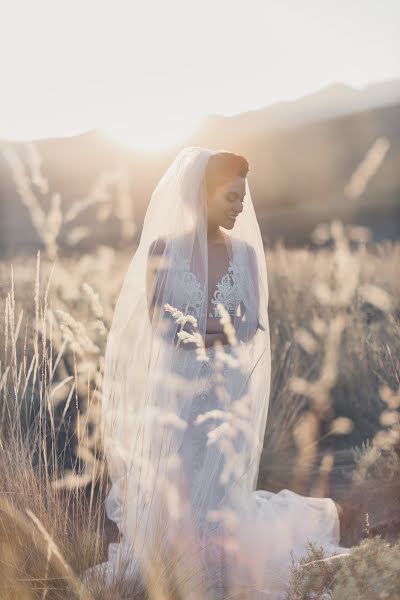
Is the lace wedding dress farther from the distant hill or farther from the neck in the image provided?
the distant hill

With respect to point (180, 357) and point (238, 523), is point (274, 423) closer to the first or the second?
point (238, 523)

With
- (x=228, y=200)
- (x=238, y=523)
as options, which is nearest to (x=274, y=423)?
(x=238, y=523)

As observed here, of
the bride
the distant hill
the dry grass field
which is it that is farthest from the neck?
the distant hill

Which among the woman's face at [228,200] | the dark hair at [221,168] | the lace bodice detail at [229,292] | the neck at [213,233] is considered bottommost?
the lace bodice detail at [229,292]

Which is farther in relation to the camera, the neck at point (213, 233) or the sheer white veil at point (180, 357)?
the neck at point (213, 233)

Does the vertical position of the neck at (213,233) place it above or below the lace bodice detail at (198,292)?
above

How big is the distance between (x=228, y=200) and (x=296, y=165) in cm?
3717

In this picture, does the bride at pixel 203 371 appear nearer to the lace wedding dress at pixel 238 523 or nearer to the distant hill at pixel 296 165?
the lace wedding dress at pixel 238 523

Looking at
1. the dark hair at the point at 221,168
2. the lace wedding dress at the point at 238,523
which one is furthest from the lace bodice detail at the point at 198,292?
the dark hair at the point at 221,168

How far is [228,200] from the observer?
2879 millimetres

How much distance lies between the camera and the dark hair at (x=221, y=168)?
2881mm

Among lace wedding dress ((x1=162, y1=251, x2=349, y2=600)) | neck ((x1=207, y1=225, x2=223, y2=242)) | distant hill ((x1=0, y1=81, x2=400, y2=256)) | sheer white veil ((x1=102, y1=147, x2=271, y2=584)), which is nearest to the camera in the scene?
sheer white veil ((x1=102, y1=147, x2=271, y2=584))

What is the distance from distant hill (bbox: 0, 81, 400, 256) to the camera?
104 ft

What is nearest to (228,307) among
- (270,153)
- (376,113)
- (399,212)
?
(399,212)
